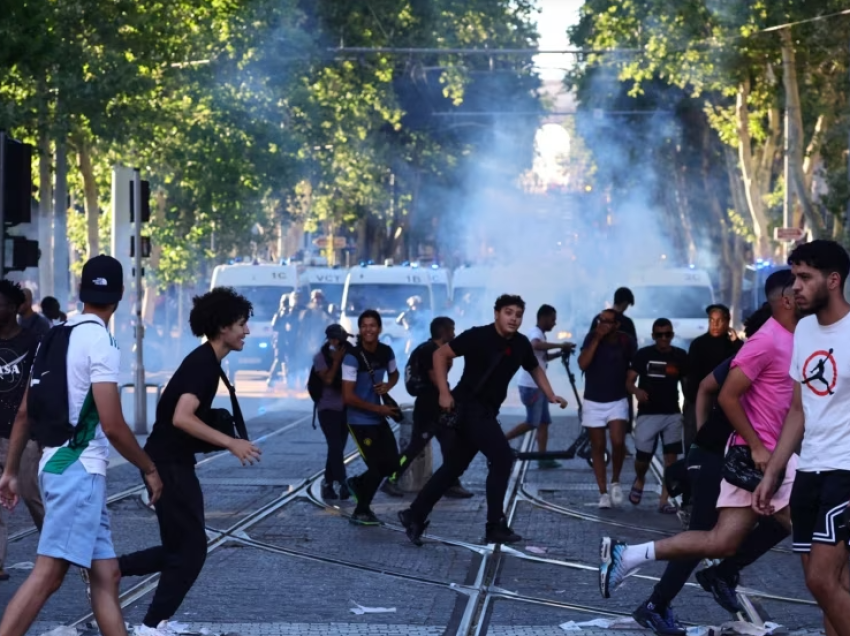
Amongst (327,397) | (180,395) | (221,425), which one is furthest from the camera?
(327,397)

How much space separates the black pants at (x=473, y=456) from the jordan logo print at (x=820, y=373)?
4.30 m

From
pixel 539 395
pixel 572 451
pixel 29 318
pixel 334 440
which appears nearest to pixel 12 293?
pixel 29 318

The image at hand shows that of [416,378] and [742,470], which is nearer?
[742,470]

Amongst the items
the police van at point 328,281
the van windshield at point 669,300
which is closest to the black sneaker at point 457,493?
the van windshield at point 669,300

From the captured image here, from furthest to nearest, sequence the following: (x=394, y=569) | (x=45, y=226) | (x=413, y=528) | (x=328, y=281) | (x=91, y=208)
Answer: (x=91, y=208), (x=328, y=281), (x=45, y=226), (x=413, y=528), (x=394, y=569)

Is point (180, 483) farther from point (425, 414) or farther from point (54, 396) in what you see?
point (425, 414)

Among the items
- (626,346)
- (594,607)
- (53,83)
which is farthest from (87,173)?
(594,607)

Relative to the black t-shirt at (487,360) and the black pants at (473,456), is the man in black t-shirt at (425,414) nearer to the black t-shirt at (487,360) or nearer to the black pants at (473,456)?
the black pants at (473,456)

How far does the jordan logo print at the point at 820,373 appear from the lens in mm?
5941

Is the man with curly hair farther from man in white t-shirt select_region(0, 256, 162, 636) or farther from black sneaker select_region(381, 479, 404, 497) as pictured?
black sneaker select_region(381, 479, 404, 497)

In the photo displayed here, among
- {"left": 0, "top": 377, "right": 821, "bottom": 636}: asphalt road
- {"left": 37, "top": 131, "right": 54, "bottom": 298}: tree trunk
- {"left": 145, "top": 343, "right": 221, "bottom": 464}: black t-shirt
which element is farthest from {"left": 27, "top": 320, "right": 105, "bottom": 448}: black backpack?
{"left": 37, "top": 131, "right": 54, "bottom": 298}: tree trunk

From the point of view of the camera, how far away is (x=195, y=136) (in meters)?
34.2

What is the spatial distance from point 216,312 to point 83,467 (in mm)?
1159

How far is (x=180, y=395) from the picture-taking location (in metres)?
6.75
